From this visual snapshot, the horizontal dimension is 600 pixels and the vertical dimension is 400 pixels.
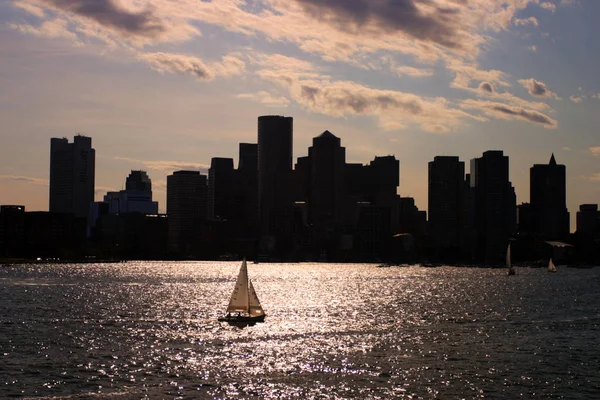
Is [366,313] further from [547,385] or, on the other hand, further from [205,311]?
[547,385]

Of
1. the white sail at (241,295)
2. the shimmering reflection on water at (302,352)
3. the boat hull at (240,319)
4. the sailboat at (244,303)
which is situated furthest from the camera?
the white sail at (241,295)

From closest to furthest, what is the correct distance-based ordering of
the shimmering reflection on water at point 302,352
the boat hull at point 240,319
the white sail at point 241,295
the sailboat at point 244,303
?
the shimmering reflection on water at point 302,352, the boat hull at point 240,319, the sailboat at point 244,303, the white sail at point 241,295

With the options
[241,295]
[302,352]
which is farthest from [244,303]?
[302,352]

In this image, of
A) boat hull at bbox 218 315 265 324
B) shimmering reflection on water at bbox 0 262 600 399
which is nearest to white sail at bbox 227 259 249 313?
boat hull at bbox 218 315 265 324

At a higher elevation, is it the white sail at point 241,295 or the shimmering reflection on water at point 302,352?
the white sail at point 241,295

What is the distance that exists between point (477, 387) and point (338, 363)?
641 inches

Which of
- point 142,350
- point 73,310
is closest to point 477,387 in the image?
point 142,350

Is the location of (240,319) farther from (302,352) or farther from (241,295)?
(302,352)

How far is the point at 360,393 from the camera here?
6788 cm

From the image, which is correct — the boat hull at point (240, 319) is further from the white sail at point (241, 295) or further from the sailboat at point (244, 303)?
the white sail at point (241, 295)

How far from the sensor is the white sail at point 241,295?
403 feet

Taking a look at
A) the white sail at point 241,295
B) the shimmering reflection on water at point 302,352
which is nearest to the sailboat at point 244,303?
the white sail at point 241,295

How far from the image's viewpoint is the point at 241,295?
124562 mm

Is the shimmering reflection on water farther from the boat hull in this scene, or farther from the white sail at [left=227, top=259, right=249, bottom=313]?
the white sail at [left=227, top=259, right=249, bottom=313]
